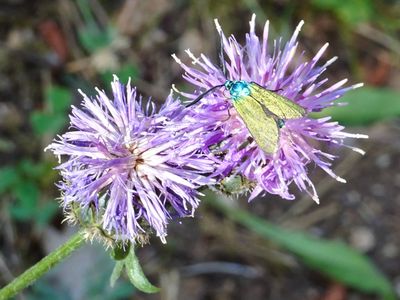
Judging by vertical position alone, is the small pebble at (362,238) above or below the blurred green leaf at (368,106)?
below

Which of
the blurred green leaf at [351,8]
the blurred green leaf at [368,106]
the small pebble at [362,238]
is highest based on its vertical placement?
the blurred green leaf at [351,8]

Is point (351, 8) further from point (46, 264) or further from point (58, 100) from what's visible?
point (46, 264)

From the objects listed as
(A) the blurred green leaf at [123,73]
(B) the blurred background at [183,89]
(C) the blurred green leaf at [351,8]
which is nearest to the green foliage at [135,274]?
(B) the blurred background at [183,89]

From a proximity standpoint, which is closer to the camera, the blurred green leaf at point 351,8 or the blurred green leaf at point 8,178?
the blurred green leaf at point 8,178

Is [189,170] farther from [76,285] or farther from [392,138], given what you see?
[392,138]

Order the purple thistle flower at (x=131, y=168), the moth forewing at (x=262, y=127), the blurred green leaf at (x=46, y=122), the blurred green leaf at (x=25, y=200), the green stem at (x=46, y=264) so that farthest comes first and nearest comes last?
the blurred green leaf at (x=46, y=122)
the blurred green leaf at (x=25, y=200)
the green stem at (x=46, y=264)
the purple thistle flower at (x=131, y=168)
the moth forewing at (x=262, y=127)

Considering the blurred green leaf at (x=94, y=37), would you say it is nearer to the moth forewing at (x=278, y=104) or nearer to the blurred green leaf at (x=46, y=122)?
the blurred green leaf at (x=46, y=122)

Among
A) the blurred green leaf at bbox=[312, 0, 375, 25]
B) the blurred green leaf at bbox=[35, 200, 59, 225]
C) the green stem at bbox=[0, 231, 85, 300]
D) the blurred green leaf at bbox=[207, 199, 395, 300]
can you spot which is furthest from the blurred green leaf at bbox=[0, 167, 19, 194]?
the blurred green leaf at bbox=[312, 0, 375, 25]
